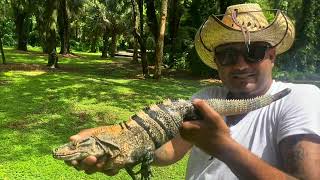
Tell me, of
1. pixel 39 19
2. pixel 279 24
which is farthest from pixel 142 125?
pixel 39 19

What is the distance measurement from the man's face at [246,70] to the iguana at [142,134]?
0.40 ft

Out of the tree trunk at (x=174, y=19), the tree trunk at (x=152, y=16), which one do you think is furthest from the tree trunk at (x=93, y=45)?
the tree trunk at (x=152, y=16)

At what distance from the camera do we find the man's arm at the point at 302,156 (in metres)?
2.17

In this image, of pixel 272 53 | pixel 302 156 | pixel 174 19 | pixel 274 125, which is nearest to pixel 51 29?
pixel 174 19

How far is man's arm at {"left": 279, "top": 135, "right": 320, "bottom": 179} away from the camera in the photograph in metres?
2.17

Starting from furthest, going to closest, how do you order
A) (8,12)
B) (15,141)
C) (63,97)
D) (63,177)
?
(8,12), (63,97), (15,141), (63,177)

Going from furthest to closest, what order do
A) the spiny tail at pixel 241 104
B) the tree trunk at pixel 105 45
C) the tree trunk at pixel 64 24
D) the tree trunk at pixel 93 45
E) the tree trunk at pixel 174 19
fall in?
1. the tree trunk at pixel 93 45
2. the tree trunk at pixel 105 45
3. the tree trunk at pixel 64 24
4. the tree trunk at pixel 174 19
5. the spiny tail at pixel 241 104

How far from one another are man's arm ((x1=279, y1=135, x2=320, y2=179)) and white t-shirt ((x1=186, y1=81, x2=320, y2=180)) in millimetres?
31

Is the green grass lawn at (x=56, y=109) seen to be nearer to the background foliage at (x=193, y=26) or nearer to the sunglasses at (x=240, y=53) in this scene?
the background foliage at (x=193, y=26)

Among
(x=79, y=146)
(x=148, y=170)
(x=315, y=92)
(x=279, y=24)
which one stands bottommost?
(x=148, y=170)

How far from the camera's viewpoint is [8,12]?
4422cm

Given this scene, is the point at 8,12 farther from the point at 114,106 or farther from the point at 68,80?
the point at 114,106

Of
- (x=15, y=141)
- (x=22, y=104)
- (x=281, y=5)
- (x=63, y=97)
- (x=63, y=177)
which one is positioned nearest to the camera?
(x=63, y=177)

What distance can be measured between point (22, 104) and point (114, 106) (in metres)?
2.33
